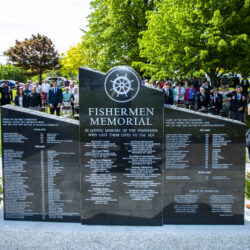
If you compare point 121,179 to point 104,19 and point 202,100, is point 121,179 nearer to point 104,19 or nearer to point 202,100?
point 202,100

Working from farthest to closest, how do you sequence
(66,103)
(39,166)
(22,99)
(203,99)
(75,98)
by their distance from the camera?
(75,98) → (66,103) → (203,99) → (22,99) → (39,166)

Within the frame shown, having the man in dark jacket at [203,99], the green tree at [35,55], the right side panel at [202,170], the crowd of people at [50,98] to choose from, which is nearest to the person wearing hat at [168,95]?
the man in dark jacket at [203,99]

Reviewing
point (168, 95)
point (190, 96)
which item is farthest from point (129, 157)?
point (190, 96)

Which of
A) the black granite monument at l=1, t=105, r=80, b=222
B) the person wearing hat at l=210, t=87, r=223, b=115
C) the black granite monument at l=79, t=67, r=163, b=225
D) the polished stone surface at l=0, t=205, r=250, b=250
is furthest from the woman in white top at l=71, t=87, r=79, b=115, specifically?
the polished stone surface at l=0, t=205, r=250, b=250

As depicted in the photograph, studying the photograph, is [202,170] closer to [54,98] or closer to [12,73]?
[54,98]

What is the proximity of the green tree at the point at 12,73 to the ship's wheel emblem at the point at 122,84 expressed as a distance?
5173cm

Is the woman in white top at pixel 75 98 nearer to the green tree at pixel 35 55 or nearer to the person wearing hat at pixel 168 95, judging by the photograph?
the person wearing hat at pixel 168 95

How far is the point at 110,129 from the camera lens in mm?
4504

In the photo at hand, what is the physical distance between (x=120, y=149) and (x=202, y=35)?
516 inches

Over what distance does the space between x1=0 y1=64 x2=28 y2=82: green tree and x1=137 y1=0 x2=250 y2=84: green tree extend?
3969cm

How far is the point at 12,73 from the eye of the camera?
53.8m

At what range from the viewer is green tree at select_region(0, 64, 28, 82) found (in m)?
52.4

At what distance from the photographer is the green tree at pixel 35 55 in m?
54.8

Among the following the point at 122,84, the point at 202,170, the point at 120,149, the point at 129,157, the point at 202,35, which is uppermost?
the point at 202,35
